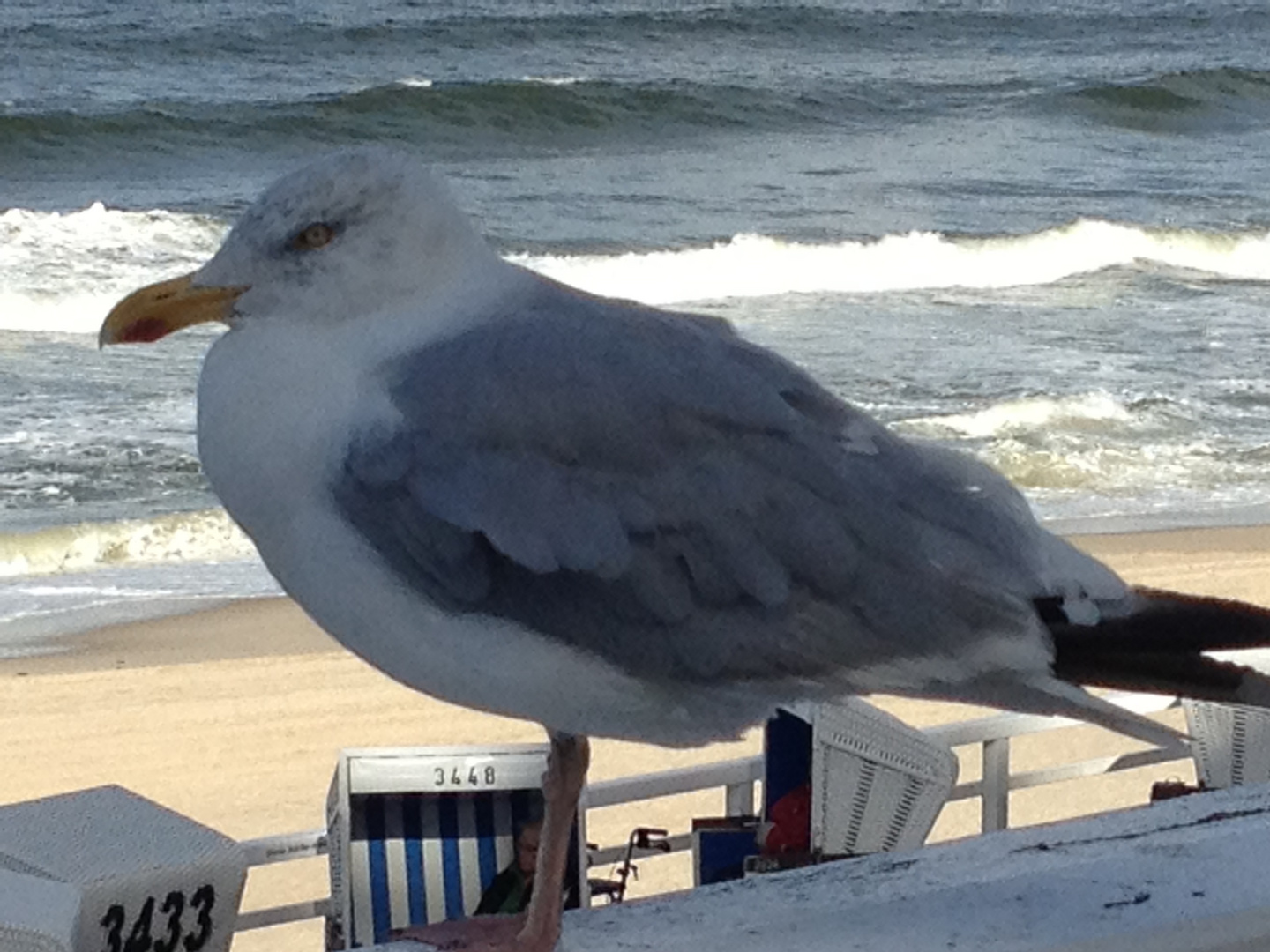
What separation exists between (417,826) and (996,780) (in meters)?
0.73

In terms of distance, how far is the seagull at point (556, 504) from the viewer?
158 cm

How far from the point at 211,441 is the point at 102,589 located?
19.2 ft

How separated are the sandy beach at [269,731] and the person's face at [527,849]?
5.83ft

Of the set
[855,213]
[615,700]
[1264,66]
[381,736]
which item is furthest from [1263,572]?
[1264,66]

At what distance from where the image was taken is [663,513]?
1.61m

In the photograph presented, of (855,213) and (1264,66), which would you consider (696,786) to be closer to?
(855,213)

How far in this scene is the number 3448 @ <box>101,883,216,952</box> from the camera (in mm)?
1493

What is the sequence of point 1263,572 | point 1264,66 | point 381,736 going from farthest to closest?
point 1264,66, point 1263,572, point 381,736

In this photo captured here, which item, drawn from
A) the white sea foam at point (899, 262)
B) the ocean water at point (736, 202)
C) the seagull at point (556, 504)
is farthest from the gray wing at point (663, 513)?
the white sea foam at point (899, 262)

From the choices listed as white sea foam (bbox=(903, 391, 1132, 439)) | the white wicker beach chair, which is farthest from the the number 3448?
white sea foam (bbox=(903, 391, 1132, 439))

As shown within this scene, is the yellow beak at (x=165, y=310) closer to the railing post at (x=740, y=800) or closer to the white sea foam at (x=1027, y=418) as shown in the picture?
the railing post at (x=740, y=800)

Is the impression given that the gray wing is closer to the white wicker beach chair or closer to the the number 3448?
the the number 3448

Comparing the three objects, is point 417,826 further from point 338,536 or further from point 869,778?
point 338,536

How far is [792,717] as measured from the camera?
2607 mm
